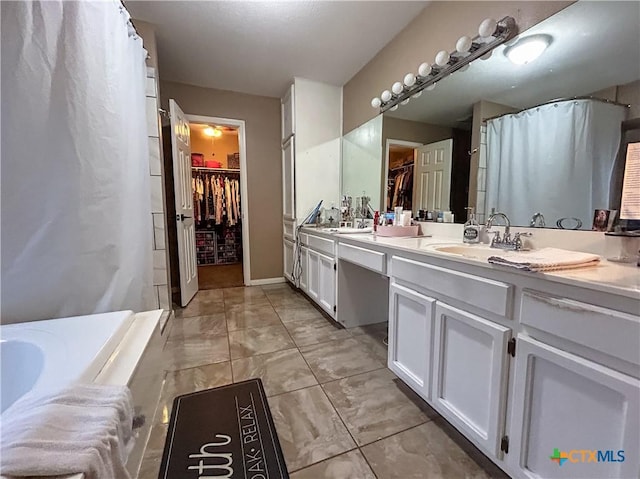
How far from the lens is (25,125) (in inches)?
41.9

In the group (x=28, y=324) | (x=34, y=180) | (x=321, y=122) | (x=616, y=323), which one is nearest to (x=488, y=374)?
(x=616, y=323)

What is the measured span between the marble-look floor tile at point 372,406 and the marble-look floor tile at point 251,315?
1.03 metres

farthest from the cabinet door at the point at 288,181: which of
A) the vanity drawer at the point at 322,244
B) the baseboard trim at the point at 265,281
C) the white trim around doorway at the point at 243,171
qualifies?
the baseboard trim at the point at 265,281

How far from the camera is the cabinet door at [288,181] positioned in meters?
3.22

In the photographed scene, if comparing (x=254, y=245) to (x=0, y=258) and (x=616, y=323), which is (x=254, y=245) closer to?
(x=0, y=258)

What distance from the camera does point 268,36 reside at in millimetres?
2289

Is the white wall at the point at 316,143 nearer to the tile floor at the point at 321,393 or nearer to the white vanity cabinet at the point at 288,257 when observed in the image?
the white vanity cabinet at the point at 288,257

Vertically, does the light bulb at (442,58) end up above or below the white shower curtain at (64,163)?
above

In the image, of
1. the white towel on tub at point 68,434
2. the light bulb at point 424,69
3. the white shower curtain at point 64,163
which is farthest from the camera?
the light bulb at point 424,69

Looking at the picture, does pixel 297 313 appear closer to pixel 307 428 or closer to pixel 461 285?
pixel 307 428

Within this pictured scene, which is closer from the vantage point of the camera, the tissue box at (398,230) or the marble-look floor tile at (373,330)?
the tissue box at (398,230)

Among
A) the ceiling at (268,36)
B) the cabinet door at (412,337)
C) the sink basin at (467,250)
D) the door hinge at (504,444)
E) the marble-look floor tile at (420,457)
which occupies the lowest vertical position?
the marble-look floor tile at (420,457)

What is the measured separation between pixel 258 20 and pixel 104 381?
2.47 m

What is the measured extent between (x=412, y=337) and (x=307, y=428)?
2.22ft
